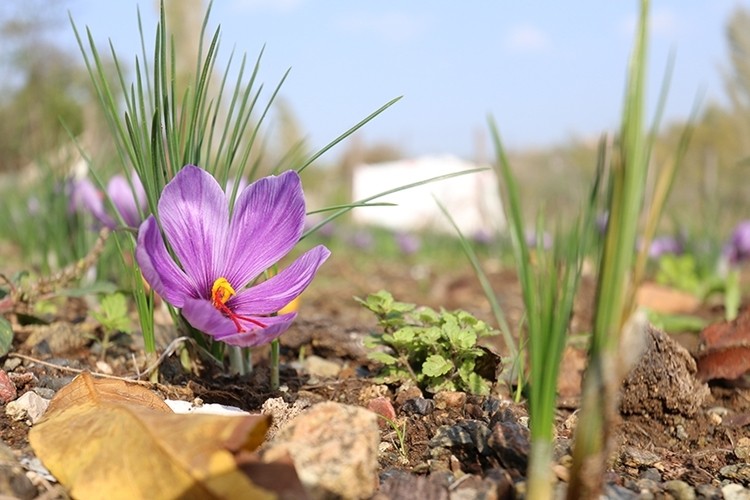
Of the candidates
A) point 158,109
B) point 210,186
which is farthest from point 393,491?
point 158,109

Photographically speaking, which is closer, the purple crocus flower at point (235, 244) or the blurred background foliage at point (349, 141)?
the purple crocus flower at point (235, 244)

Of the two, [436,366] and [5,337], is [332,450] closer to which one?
[436,366]

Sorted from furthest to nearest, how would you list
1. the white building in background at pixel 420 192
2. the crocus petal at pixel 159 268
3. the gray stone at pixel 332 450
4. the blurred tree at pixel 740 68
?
1. the white building in background at pixel 420 192
2. the blurred tree at pixel 740 68
3. the crocus petal at pixel 159 268
4. the gray stone at pixel 332 450

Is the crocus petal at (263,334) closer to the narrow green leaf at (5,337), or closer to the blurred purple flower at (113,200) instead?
the narrow green leaf at (5,337)

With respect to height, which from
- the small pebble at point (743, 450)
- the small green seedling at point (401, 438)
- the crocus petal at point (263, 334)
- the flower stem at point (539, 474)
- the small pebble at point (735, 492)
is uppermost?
the crocus petal at point (263, 334)

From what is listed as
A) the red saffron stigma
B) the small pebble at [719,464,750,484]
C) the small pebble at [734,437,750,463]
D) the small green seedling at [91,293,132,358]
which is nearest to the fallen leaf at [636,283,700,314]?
the small pebble at [734,437,750,463]

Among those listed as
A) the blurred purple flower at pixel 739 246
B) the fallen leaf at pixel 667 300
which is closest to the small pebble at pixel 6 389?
the fallen leaf at pixel 667 300

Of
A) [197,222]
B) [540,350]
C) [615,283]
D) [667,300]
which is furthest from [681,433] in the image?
[667,300]

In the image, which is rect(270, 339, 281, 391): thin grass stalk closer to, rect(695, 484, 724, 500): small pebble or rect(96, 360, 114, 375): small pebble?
rect(96, 360, 114, 375): small pebble
